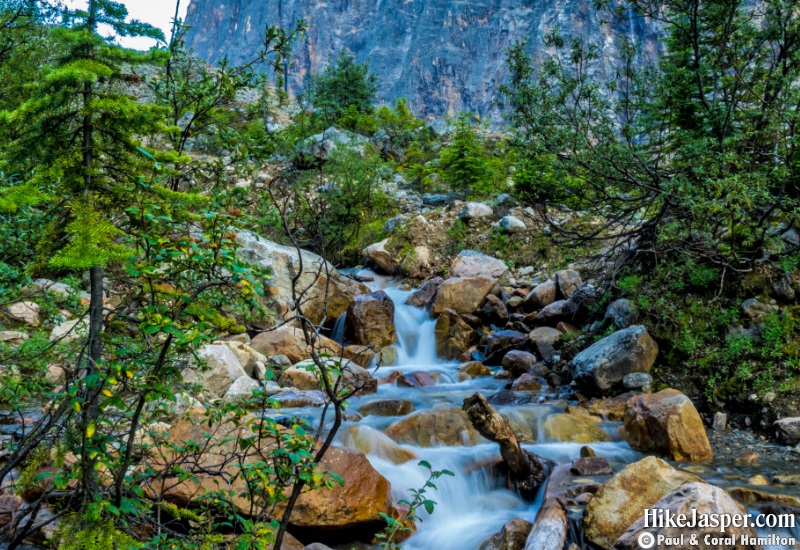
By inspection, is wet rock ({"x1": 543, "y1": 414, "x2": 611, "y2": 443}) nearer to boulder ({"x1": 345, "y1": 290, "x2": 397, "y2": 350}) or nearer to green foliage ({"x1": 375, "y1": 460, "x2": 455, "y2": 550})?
green foliage ({"x1": 375, "y1": 460, "x2": 455, "y2": 550})

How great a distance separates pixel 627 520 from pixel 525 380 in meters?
4.65

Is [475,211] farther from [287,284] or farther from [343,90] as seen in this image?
[343,90]

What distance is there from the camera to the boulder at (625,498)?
3.75 metres

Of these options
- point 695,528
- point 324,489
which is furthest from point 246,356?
point 695,528

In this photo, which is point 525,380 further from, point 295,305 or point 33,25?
point 33,25

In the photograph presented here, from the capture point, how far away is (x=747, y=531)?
3.15 meters

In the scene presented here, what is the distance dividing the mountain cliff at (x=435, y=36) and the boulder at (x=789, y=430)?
6416cm

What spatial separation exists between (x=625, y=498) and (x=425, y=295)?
29.2 feet

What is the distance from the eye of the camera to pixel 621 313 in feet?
26.5

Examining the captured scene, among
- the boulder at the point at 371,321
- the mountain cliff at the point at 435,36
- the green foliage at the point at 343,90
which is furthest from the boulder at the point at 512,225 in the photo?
the mountain cliff at the point at 435,36

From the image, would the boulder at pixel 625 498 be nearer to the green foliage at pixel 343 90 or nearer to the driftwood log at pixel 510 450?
the driftwood log at pixel 510 450

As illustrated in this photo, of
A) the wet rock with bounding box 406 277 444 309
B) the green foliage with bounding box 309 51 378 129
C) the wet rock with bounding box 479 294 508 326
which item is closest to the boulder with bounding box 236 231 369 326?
the wet rock with bounding box 406 277 444 309

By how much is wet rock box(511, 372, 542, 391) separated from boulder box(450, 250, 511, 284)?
4321 millimetres

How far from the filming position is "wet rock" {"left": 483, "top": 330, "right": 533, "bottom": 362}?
32.6 ft
